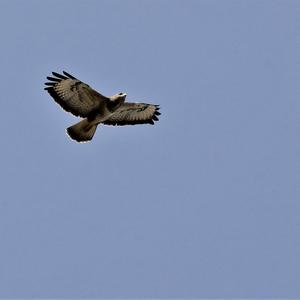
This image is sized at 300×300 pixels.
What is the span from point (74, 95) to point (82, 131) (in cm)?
74

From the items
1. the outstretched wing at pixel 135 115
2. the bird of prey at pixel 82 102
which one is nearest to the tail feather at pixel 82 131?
the bird of prey at pixel 82 102

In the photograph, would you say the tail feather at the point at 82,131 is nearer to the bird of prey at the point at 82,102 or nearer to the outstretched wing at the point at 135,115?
the bird of prey at the point at 82,102

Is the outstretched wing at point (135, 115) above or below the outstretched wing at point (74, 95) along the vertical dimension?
above

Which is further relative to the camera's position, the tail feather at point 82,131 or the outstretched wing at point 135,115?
the outstretched wing at point 135,115

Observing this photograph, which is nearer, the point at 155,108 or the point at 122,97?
the point at 122,97

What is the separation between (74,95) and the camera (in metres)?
21.9

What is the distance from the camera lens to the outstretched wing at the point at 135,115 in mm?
22688

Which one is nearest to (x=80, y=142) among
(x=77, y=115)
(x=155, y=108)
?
(x=77, y=115)

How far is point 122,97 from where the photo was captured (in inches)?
845

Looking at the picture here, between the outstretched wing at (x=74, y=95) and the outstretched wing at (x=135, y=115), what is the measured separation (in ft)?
3.06

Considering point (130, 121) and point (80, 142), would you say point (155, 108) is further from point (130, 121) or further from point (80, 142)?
point (80, 142)

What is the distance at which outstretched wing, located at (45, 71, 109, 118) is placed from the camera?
21.6 m

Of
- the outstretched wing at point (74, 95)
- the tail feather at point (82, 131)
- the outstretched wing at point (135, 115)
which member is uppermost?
the outstretched wing at point (135, 115)

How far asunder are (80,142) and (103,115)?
0.72 meters
